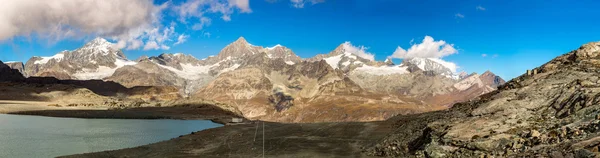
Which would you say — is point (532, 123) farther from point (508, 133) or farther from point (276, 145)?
point (276, 145)

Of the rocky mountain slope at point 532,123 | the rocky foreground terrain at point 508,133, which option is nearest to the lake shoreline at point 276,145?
the rocky foreground terrain at point 508,133

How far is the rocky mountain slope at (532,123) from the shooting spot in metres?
22.5

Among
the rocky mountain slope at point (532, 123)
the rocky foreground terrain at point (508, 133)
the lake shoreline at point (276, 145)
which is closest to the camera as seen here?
the rocky mountain slope at point (532, 123)

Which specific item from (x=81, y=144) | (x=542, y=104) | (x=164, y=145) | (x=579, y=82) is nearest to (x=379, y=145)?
(x=542, y=104)

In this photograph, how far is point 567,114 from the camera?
26.1 m

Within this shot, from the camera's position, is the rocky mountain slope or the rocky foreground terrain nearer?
the rocky mountain slope

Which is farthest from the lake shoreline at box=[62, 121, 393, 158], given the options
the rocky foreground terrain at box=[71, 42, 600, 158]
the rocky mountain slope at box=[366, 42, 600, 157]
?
the rocky mountain slope at box=[366, 42, 600, 157]

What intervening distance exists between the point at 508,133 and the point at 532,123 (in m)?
1.97

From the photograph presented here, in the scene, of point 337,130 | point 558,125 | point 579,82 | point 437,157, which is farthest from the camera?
point 337,130

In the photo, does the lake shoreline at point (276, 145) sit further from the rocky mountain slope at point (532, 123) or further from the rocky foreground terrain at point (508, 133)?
the rocky mountain slope at point (532, 123)

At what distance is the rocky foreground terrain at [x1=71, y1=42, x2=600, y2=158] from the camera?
76.3ft

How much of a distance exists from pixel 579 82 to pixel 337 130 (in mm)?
30860

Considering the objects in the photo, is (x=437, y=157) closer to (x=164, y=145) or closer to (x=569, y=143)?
(x=569, y=143)

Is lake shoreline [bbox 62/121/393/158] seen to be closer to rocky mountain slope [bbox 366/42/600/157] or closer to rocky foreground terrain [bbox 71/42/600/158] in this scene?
rocky foreground terrain [bbox 71/42/600/158]
